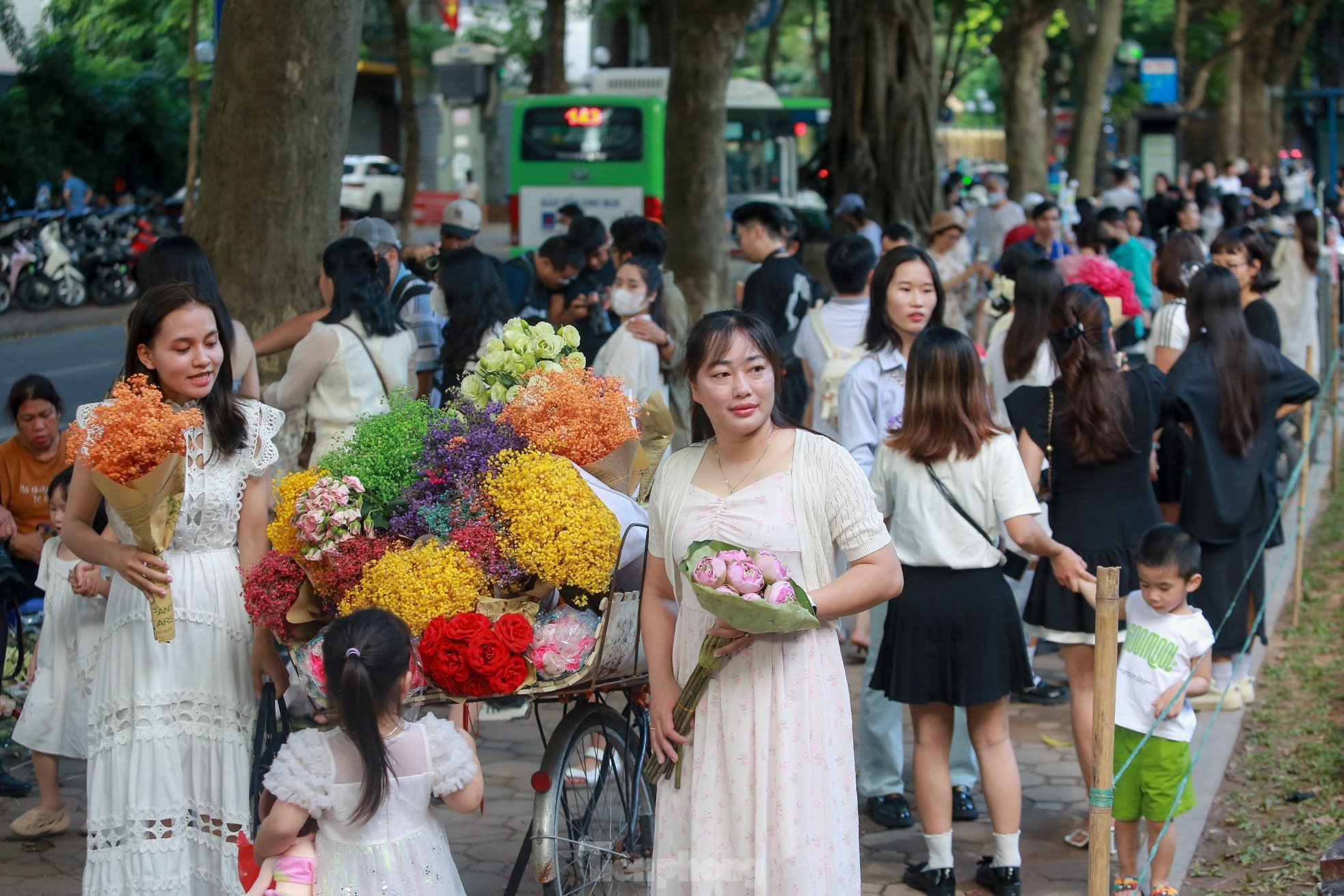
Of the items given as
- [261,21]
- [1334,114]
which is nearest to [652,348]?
[261,21]

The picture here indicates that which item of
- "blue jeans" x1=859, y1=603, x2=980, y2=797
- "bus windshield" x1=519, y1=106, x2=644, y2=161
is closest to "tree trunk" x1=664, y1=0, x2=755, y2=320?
"blue jeans" x1=859, y1=603, x2=980, y2=797

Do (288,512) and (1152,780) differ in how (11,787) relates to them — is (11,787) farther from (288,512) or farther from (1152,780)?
(1152,780)

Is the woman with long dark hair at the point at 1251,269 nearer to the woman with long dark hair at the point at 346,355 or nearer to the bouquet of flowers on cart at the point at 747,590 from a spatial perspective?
the woman with long dark hair at the point at 346,355

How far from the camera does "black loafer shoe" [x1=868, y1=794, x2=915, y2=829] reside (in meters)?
5.46

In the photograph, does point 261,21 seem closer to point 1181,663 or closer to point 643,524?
point 643,524

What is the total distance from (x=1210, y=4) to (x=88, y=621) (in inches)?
1442

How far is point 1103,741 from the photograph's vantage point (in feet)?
11.9

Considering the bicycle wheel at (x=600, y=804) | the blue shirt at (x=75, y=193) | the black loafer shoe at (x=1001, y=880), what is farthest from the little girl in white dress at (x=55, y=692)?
the blue shirt at (x=75, y=193)

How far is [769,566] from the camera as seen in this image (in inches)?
128

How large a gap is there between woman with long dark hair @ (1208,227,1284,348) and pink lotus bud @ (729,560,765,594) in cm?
497

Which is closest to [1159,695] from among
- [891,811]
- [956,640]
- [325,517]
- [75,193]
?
[956,640]

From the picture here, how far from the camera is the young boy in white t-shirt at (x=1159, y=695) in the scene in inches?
181

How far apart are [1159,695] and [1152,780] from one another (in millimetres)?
255

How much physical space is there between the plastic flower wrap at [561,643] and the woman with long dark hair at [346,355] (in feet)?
6.69
